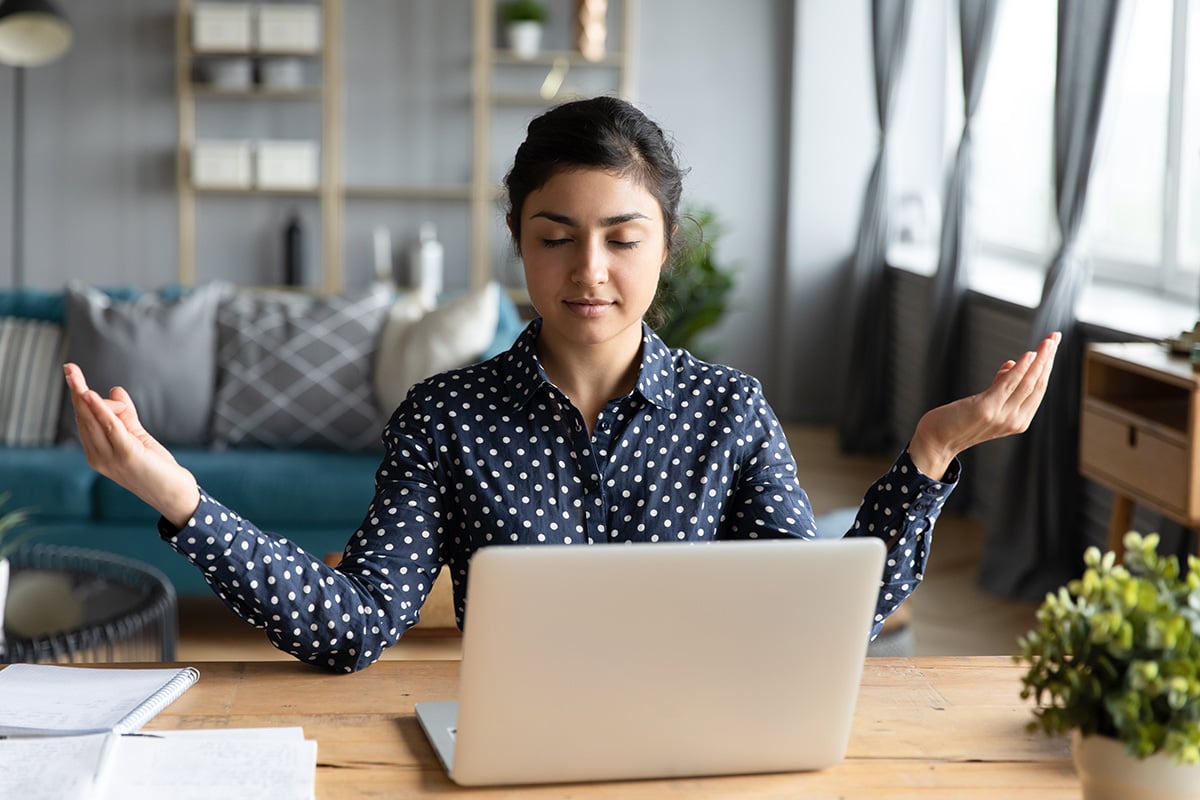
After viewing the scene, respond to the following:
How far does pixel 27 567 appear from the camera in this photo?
3002mm

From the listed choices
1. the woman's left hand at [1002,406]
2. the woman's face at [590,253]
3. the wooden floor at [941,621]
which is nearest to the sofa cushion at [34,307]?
the wooden floor at [941,621]

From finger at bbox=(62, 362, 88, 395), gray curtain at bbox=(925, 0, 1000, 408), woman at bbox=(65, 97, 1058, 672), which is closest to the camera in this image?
finger at bbox=(62, 362, 88, 395)

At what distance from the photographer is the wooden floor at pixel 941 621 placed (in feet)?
11.5

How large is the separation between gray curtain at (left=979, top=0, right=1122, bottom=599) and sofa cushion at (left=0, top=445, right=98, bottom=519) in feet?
8.28

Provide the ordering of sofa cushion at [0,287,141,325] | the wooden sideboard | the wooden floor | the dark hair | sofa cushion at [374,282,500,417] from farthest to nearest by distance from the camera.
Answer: sofa cushion at [0,287,141,325] < sofa cushion at [374,282,500,417] < the wooden floor < the wooden sideboard < the dark hair

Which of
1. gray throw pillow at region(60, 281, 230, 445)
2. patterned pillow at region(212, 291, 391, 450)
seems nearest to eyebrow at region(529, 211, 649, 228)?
patterned pillow at region(212, 291, 391, 450)

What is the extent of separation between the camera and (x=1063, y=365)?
3783 millimetres

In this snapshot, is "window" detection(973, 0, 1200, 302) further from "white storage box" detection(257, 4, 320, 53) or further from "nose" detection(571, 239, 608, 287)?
"white storage box" detection(257, 4, 320, 53)

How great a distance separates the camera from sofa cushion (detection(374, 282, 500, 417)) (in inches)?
151

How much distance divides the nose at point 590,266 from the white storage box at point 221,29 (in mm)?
5149

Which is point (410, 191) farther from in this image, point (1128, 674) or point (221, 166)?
point (1128, 674)

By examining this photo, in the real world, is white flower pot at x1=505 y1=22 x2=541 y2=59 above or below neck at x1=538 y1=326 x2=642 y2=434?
above

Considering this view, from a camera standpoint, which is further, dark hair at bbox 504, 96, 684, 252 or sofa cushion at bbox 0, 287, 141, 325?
sofa cushion at bbox 0, 287, 141, 325

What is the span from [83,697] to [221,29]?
539 centimetres
